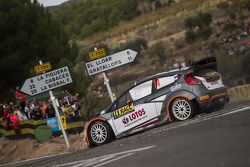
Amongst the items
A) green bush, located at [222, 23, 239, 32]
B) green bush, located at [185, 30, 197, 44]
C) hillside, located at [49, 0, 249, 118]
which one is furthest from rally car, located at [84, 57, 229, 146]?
green bush, located at [185, 30, 197, 44]

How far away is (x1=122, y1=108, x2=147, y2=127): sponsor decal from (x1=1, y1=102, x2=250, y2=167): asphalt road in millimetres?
A: 1550

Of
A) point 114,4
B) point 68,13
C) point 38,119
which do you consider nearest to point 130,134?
point 38,119

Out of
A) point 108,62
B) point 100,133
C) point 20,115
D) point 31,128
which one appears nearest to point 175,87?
point 100,133

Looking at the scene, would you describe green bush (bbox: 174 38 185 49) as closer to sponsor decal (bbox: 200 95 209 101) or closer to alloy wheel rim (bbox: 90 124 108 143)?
alloy wheel rim (bbox: 90 124 108 143)

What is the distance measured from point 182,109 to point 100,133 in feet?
8.55

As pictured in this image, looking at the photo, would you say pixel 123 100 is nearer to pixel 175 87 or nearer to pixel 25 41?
pixel 175 87

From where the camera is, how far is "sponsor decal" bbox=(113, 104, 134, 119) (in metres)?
15.8

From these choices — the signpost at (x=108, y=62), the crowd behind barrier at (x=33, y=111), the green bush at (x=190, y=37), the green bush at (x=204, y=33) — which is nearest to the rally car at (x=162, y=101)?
the signpost at (x=108, y=62)

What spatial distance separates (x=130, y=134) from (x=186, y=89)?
2611 mm

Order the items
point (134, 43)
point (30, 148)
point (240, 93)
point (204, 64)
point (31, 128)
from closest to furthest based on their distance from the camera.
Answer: point (204, 64), point (30, 148), point (240, 93), point (31, 128), point (134, 43)

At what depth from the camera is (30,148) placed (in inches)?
856

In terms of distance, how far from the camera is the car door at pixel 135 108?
15531mm

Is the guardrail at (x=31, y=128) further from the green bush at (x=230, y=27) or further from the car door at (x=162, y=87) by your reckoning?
the green bush at (x=230, y=27)

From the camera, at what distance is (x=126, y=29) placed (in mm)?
93125
